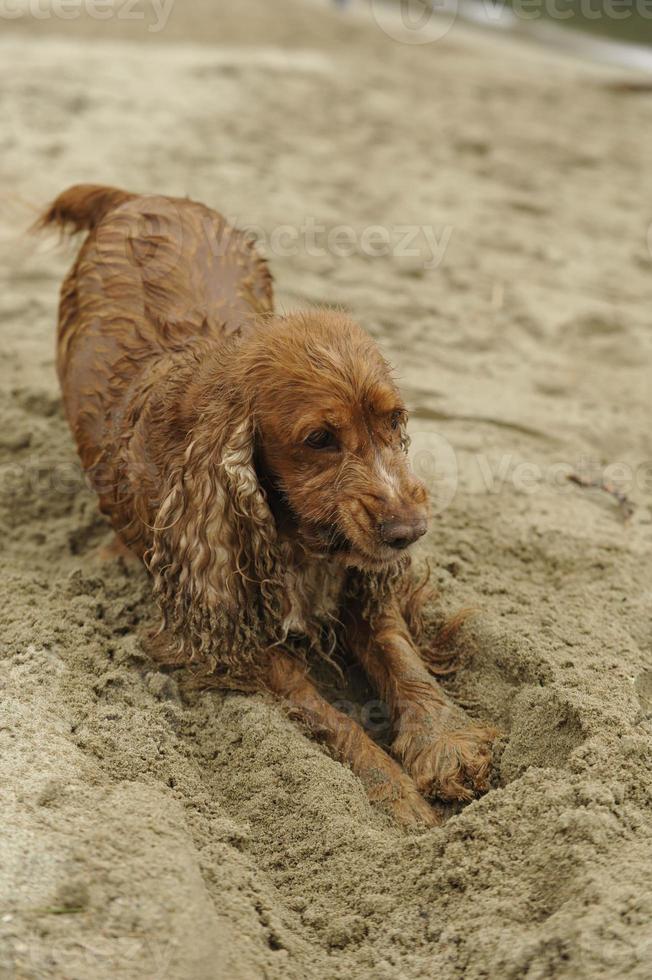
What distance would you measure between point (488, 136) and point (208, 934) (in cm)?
701

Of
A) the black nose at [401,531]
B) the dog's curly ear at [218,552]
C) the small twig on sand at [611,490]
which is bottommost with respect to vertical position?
the small twig on sand at [611,490]

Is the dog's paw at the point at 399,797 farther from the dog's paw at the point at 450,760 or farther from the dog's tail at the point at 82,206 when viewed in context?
the dog's tail at the point at 82,206

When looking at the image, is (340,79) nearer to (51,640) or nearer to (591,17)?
(591,17)

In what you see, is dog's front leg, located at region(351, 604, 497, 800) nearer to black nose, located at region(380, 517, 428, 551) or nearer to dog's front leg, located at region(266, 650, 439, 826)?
dog's front leg, located at region(266, 650, 439, 826)

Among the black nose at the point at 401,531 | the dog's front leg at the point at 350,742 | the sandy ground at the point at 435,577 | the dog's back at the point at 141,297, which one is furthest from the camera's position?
the dog's back at the point at 141,297

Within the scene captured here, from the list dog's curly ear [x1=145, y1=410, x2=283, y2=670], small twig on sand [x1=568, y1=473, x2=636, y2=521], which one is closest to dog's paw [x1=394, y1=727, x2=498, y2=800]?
dog's curly ear [x1=145, y1=410, x2=283, y2=670]

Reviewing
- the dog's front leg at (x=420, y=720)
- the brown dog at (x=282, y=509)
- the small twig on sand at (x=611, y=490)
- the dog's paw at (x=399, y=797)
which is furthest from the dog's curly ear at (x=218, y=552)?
the small twig on sand at (x=611, y=490)

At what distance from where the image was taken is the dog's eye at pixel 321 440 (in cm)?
329

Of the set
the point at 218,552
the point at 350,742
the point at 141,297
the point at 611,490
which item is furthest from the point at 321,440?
the point at 611,490

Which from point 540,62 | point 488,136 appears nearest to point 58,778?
point 488,136

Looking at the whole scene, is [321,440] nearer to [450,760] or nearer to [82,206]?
[450,760]

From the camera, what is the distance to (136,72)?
9.17 metres

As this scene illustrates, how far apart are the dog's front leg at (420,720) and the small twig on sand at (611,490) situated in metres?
1.18

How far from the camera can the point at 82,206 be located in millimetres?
4930
